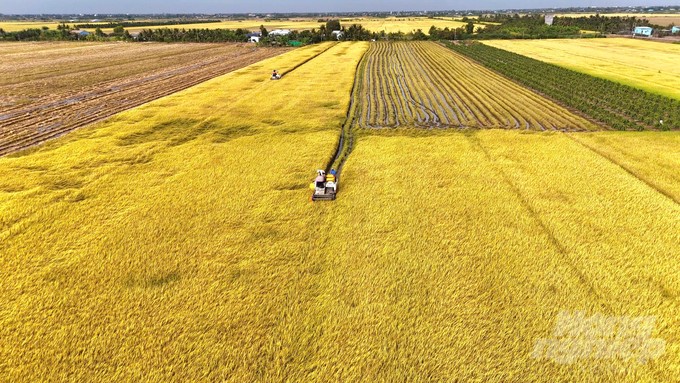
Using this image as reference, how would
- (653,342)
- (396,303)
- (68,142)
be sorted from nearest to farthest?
1. (653,342)
2. (396,303)
3. (68,142)

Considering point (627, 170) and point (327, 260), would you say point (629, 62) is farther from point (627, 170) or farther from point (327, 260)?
point (327, 260)

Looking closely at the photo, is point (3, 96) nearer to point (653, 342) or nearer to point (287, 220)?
point (287, 220)

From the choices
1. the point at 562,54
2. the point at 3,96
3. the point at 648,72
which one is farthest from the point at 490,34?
the point at 3,96

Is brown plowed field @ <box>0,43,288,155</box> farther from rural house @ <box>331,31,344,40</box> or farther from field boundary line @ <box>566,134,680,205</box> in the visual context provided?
rural house @ <box>331,31,344,40</box>

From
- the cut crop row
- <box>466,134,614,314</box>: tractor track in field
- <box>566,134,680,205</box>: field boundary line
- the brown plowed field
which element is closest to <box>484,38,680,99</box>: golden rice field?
the cut crop row

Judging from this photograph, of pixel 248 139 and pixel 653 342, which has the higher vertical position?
pixel 248 139

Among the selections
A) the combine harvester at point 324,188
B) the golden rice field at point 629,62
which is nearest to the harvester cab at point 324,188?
the combine harvester at point 324,188

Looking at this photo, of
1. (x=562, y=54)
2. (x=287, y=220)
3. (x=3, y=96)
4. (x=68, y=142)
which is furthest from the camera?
(x=562, y=54)
